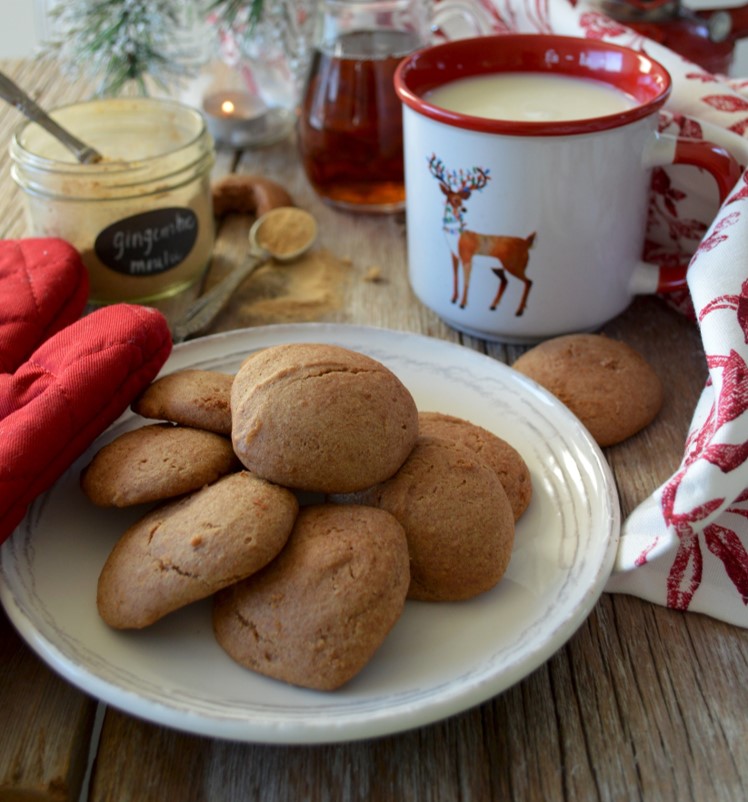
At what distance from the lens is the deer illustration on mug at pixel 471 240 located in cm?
98

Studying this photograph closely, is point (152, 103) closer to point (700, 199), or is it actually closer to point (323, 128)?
point (323, 128)

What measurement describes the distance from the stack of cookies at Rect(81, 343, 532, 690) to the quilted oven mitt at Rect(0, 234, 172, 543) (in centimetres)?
3

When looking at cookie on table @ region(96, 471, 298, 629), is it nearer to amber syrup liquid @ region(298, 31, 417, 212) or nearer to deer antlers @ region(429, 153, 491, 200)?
deer antlers @ region(429, 153, 491, 200)

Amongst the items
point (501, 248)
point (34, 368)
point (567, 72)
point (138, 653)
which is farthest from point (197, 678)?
A: point (567, 72)

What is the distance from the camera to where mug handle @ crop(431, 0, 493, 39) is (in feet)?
4.63

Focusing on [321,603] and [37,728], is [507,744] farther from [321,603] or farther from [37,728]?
[37,728]

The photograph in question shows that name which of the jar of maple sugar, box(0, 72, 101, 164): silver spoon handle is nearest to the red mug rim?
the jar of maple sugar

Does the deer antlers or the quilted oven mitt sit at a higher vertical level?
the deer antlers

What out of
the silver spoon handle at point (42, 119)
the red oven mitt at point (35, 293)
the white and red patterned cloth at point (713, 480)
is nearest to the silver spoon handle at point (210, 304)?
the red oven mitt at point (35, 293)

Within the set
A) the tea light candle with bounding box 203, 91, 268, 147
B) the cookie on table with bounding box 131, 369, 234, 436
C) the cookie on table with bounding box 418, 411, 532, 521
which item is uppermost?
the cookie on table with bounding box 131, 369, 234, 436

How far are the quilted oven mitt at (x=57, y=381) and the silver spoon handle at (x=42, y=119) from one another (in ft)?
0.95

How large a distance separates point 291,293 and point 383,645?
0.64 metres

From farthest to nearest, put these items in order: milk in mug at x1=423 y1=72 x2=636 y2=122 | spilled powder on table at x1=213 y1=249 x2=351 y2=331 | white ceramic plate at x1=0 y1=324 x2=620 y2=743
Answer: spilled powder on table at x1=213 y1=249 x2=351 y2=331 → milk in mug at x1=423 y1=72 x2=636 y2=122 → white ceramic plate at x1=0 y1=324 x2=620 y2=743

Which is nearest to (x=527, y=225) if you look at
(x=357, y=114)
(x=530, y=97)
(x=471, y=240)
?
(x=471, y=240)
